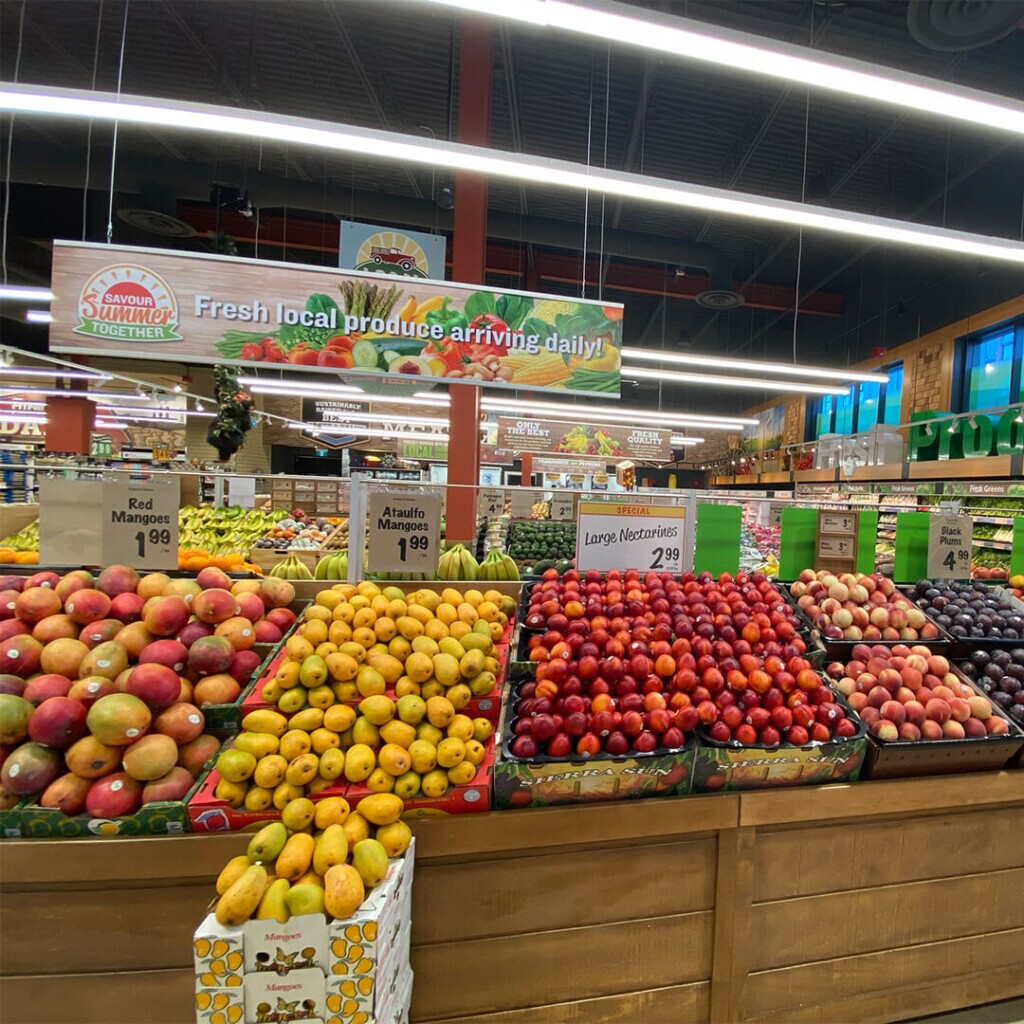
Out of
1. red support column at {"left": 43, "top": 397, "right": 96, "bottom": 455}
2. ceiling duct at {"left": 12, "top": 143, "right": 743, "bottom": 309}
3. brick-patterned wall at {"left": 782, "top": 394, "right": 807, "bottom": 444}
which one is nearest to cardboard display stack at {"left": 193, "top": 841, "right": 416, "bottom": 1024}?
ceiling duct at {"left": 12, "top": 143, "right": 743, "bottom": 309}

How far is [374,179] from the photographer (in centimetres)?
757

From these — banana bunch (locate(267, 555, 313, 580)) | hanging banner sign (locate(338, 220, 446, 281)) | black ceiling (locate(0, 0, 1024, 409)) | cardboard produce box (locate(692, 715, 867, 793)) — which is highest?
black ceiling (locate(0, 0, 1024, 409))

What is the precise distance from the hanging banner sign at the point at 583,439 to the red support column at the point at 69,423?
11.2 m

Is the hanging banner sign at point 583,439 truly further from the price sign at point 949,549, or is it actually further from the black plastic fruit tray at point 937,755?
the black plastic fruit tray at point 937,755

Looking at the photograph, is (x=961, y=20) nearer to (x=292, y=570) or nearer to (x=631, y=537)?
(x=631, y=537)

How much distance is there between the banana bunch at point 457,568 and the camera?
269 centimetres

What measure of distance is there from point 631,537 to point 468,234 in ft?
14.9

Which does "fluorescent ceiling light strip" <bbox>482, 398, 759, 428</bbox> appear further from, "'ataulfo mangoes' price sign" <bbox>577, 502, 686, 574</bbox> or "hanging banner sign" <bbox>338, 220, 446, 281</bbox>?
"'ataulfo mangoes' price sign" <bbox>577, 502, 686, 574</bbox>

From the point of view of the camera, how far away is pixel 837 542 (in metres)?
2.77

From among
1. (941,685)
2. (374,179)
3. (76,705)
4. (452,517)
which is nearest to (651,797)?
(941,685)

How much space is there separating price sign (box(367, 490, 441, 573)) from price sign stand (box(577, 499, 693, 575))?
727mm

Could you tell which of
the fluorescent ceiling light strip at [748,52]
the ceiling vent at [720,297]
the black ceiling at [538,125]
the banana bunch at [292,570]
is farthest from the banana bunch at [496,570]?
the ceiling vent at [720,297]

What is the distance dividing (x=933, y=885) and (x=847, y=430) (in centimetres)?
1226

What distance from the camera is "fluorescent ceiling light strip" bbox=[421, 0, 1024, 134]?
5.95 ft
